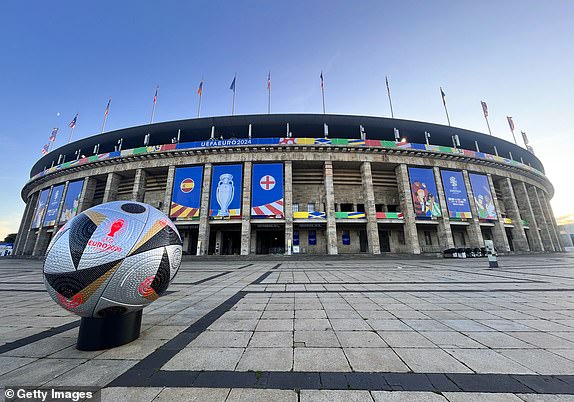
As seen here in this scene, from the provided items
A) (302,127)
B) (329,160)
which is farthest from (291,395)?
(302,127)

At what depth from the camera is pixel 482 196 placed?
3139 centimetres

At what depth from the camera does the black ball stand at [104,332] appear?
10.0 feet

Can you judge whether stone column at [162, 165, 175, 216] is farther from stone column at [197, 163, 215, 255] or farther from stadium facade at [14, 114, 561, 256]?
stone column at [197, 163, 215, 255]

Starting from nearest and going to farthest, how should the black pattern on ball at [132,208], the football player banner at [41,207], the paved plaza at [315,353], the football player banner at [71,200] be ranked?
1. the paved plaza at [315,353]
2. the black pattern on ball at [132,208]
3. the football player banner at [71,200]
4. the football player banner at [41,207]

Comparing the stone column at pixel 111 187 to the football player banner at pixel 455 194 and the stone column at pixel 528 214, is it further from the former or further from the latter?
the stone column at pixel 528 214

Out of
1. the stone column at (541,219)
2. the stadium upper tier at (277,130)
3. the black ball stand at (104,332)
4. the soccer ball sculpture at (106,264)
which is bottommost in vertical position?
the black ball stand at (104,332)

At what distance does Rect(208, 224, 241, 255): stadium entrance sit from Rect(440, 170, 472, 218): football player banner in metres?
29.4

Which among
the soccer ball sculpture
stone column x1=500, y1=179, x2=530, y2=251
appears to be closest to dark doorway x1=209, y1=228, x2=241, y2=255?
the soccer ball sculpture

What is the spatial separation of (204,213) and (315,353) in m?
26.6

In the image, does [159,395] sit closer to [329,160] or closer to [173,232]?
[173,232]

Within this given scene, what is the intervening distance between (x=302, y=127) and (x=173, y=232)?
105 ft

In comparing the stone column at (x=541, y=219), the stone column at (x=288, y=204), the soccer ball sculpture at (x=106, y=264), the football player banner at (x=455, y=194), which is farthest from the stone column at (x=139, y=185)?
the stone column at (x=541, y=219)

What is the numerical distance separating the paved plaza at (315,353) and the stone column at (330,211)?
2086cm

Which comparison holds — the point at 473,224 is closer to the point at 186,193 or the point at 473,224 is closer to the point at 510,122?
the point at 510,122
